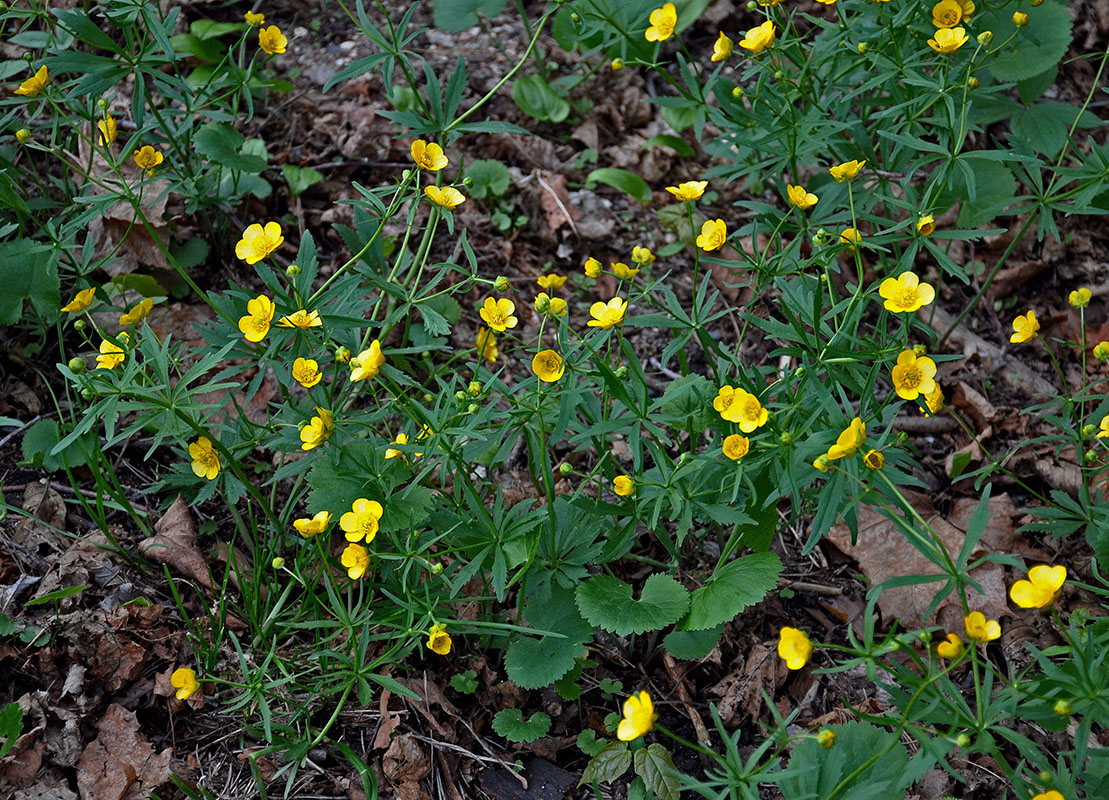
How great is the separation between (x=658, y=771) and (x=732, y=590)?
0.45 m

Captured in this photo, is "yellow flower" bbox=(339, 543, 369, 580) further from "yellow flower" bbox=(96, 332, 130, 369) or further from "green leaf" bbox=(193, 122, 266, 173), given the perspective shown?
"green leaf" bbox=(193, 122, 266, 173)

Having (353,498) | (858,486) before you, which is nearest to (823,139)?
(858,486)

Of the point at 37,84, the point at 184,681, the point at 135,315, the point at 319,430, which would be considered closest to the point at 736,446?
the point at 319,430

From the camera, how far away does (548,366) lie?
198 cm

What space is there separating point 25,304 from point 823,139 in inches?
102

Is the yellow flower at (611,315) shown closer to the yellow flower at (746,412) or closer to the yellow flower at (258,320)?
the yellow flower at (746,412)

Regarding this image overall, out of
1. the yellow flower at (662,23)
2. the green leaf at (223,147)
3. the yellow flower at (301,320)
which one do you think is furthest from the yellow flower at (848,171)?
the green leaf at (223,147)

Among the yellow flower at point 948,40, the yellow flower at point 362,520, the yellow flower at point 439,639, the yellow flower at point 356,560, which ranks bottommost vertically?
the yellow flower at point 439,639

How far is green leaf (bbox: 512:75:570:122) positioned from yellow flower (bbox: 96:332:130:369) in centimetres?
212

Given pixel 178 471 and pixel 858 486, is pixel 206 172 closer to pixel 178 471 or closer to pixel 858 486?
pixel 178 471

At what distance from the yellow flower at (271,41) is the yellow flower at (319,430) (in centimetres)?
137

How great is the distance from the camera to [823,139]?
251cm

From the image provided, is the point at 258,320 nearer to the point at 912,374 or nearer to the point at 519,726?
the point at 519,726

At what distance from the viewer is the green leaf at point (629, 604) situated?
2.04 meters
